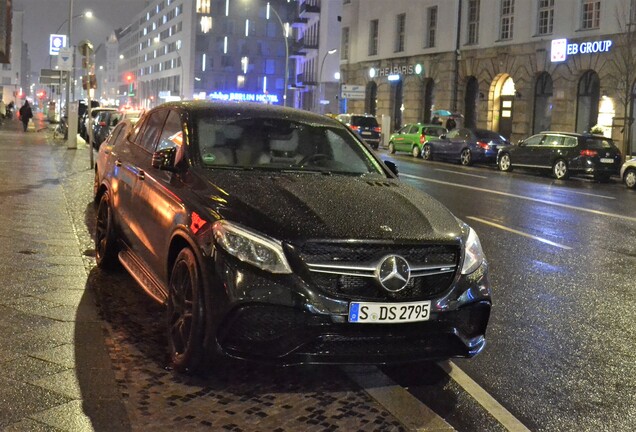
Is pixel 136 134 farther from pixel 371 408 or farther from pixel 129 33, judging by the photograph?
pixel 129 33

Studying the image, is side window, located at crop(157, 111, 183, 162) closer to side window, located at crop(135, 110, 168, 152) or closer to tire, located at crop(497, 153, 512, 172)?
side window, located at crop(135, 110, 168, 152)

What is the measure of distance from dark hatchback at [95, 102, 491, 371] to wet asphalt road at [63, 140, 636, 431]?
288 millimetres

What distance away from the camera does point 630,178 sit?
70.8 ft

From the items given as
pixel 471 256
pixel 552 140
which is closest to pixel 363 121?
pixel 552 140

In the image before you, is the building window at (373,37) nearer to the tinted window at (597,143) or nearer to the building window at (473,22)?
the building window at (473,22)

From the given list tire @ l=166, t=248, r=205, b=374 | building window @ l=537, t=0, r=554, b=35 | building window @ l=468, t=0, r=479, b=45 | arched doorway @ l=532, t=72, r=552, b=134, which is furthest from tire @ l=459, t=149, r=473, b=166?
tire @ l=166, t=248, r=205, b=374

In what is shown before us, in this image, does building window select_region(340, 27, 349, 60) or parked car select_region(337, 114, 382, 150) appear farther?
building window select_region(340, 27, 349, 60)

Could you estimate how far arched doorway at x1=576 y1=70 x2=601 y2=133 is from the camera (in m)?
32.8

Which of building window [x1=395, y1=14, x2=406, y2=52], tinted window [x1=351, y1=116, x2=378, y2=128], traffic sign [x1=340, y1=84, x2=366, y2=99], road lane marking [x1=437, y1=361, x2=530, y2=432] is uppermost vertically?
building window [x1=395, y1=14, x2=406, y2=52]

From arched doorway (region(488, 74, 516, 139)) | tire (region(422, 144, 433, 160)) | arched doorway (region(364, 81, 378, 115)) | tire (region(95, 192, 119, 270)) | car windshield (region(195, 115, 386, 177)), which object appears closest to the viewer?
car windshield (region(195, 115, 386, 177))

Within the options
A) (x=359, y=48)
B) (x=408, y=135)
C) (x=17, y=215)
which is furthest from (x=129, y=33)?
→ (x=17, y=215)

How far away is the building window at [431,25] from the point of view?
44531 mm

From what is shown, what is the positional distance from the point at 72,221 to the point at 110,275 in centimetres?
348

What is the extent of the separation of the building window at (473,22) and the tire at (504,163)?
14907 millimetres
